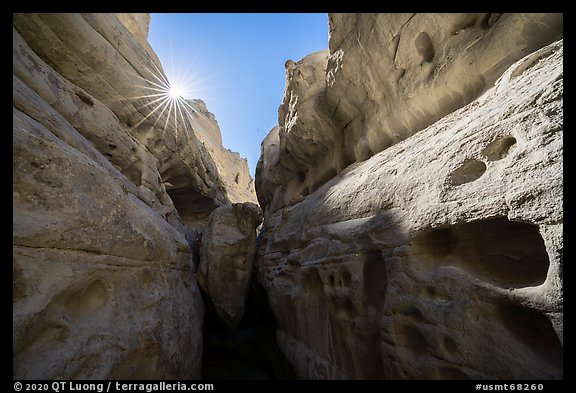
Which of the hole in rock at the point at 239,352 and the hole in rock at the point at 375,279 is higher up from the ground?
the hole in rock at the point at 375,279

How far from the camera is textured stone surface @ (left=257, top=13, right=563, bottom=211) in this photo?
3.10 metres

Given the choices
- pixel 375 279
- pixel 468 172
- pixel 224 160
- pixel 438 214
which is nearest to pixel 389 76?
pixel 468 172

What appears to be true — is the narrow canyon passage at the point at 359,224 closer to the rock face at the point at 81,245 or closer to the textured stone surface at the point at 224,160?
the rock face at the point at 81,245

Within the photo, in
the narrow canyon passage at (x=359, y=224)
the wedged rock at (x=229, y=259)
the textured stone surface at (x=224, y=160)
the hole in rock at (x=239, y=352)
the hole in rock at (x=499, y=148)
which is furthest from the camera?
the textured stone surface at (x=224, y=160)

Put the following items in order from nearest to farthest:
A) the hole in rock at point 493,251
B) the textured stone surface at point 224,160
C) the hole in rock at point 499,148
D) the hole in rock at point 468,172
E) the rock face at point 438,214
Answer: the rock face at point 438,214 < the hole in rock at point 493,251 < the hole in rock at point 499,148 < the hole in rock at point 468,172 < the textured stone surface at point 224,160

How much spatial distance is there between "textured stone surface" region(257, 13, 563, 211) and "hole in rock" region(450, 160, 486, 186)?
144cm

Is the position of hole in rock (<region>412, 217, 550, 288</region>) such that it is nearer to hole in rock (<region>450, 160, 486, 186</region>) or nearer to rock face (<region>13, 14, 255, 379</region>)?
hole in rock (<region>450, 160, 486, 186</region>)

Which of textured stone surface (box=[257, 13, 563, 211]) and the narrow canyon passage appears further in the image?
textured stone surface (box=[257, 13, 563, 211])

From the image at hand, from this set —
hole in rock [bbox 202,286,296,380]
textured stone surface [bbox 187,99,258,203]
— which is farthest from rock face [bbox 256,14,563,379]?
textured stone surface [bbox 187,99,258,203]

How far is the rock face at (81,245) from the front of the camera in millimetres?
2244

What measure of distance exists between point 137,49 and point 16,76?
6.40 meters

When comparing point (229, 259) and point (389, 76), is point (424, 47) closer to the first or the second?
point (389, 76)

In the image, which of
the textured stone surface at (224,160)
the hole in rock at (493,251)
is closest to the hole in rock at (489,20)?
the hole in rock at (493,251)

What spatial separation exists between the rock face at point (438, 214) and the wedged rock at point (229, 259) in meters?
1.79
